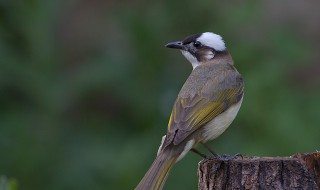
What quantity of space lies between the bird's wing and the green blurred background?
162cm

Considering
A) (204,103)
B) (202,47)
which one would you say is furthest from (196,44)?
(204,103)

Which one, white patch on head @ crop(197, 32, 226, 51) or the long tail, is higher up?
white patch on head @ crop(197, 32, 226, 51)

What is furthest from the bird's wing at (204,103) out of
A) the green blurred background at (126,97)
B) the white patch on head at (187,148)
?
the green blurred background at (126,97)

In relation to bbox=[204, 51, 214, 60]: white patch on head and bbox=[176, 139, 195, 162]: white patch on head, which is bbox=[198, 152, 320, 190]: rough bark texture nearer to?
bbox=[176, 139, 195, 162]: white patch on head

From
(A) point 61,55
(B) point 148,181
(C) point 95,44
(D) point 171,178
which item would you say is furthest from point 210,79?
(C) point 95,44

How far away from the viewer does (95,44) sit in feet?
34.4

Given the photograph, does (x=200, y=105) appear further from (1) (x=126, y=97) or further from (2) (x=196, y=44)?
(1) (x=126, y=97)

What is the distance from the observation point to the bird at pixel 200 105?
6.09 meters

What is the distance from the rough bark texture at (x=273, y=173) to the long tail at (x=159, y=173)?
513mm

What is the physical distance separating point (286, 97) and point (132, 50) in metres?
1.75

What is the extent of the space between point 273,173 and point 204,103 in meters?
1.37

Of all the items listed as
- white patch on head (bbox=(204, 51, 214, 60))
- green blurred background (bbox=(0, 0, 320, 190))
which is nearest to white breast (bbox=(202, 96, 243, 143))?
white patch on head (bbox=(204, 51, 214, 60))

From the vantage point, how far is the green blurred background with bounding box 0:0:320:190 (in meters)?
8.50

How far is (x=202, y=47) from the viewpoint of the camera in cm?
743
